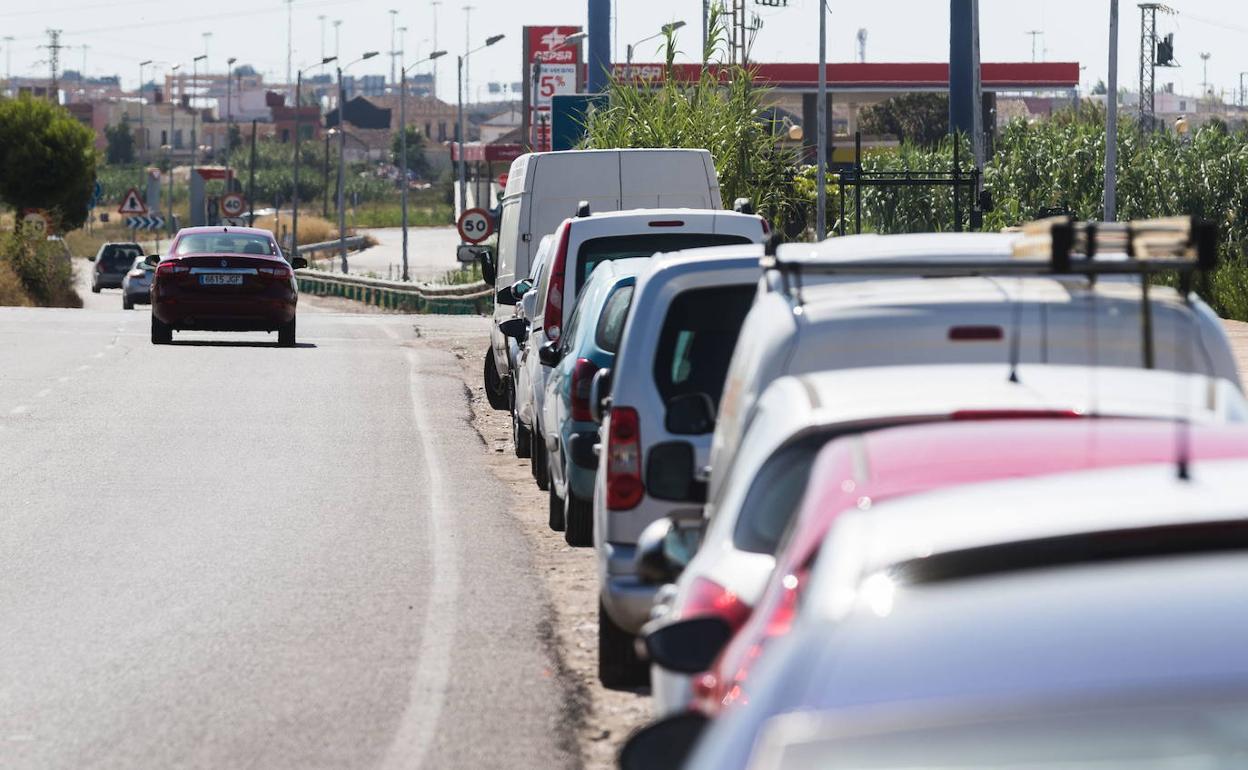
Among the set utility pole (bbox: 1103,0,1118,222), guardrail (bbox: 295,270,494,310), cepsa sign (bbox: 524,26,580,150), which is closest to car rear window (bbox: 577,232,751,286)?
utility pole (bbox: 1103,0,1118,222)

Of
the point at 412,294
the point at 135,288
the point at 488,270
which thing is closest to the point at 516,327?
the point at 488,270

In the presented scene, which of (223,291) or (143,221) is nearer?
(223,291)

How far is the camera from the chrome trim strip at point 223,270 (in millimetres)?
28453

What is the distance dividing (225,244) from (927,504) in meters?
27.2

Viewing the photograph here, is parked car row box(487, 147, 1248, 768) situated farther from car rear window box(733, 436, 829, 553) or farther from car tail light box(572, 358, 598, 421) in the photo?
car tail light box(572, 358, 598, 421)

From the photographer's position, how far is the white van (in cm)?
2067

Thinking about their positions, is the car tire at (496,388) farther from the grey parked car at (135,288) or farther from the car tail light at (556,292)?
the grey parked car at (135,288)

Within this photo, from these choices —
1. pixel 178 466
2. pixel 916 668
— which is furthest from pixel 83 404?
pixel 916 668

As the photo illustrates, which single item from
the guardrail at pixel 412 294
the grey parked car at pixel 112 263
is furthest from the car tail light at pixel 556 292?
the grey parked car at pixel 112 263

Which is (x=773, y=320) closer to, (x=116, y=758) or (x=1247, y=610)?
(x=116, y=758)

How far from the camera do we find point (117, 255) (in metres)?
65.1

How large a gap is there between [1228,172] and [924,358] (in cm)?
3560

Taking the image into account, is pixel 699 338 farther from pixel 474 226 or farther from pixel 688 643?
pixel 474 226

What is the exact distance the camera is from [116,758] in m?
6.82
